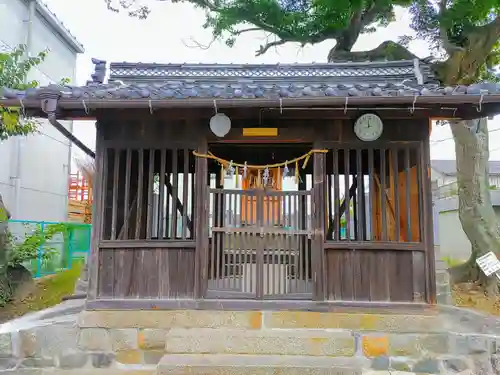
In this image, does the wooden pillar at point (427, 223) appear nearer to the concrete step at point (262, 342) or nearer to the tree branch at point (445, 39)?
the concrete step at point (262, 342)

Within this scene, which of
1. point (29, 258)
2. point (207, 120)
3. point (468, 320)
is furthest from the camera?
point (29, 258)

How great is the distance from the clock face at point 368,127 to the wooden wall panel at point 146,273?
2.80 m

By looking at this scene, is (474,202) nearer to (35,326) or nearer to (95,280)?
(95,280)

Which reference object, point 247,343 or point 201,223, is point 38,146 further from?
point 247,343

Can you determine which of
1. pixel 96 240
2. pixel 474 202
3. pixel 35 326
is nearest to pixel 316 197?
pixel 96 240

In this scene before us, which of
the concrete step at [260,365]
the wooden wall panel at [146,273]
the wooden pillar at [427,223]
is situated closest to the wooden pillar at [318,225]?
the concrete step at [260,365]

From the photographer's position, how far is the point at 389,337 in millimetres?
4938

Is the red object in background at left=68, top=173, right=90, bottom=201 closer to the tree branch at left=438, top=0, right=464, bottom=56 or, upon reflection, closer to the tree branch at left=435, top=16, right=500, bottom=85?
the tree branch at left=435, top=16, right=500, bottom=85

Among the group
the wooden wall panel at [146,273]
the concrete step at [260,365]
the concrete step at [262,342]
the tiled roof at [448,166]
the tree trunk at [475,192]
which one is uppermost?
the tiled roof at [448,166]

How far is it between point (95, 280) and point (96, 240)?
1.78ft

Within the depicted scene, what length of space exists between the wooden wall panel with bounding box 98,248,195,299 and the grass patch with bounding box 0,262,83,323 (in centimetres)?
391

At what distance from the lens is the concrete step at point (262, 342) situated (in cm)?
476

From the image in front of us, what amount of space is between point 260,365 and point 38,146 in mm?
12051

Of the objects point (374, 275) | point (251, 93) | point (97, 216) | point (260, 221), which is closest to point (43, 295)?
point (97, 216)
